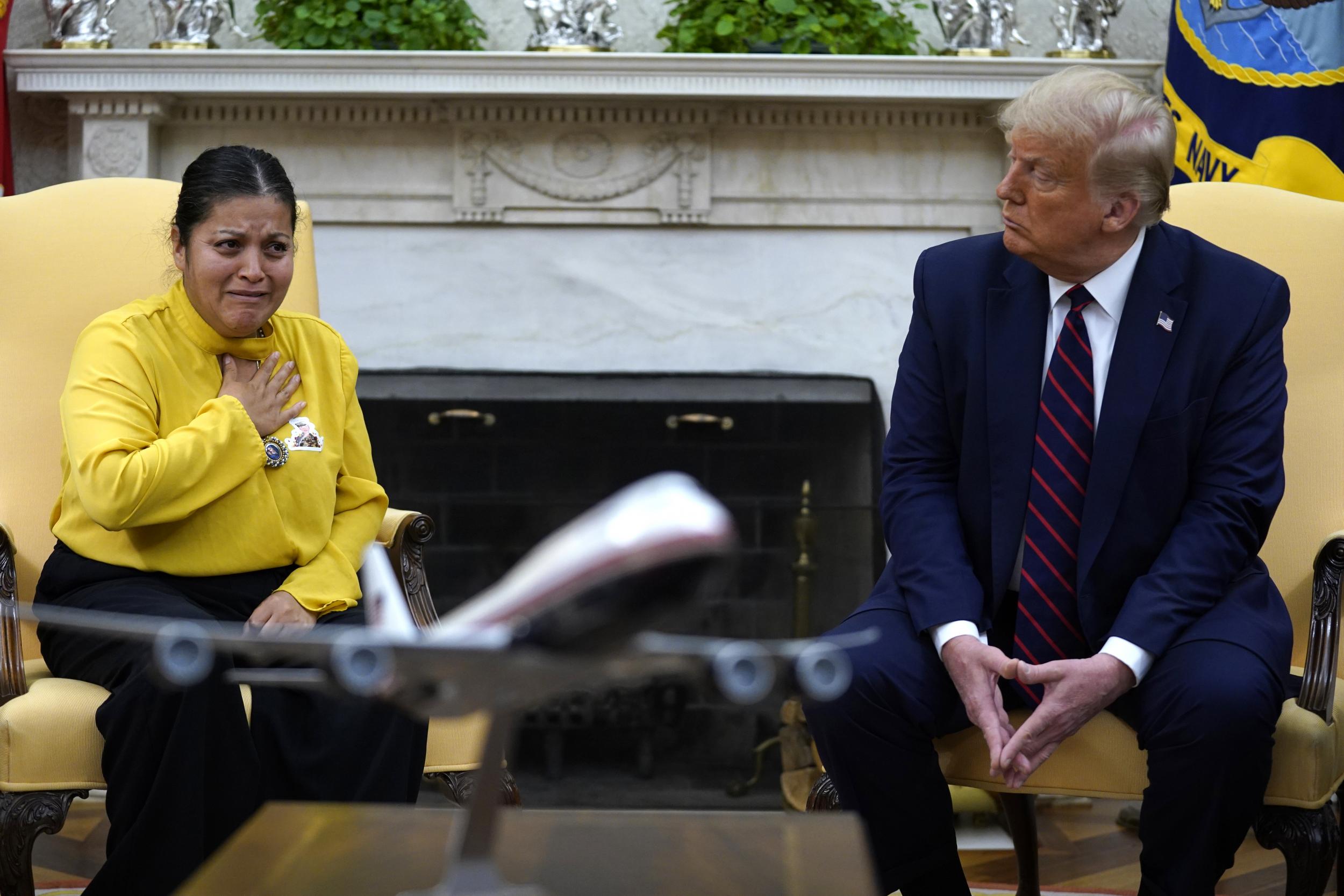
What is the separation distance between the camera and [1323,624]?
1.59 meters

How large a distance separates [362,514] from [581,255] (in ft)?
4.49

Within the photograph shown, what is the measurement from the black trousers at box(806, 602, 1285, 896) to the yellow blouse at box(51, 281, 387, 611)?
71 centimetres

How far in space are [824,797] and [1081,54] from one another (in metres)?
2.03

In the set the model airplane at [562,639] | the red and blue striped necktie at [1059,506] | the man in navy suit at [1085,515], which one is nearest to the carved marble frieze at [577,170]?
the man in navy suit at [1085,515]

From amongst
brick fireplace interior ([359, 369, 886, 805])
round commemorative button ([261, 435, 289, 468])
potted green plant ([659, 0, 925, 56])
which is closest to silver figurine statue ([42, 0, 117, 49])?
brick fireplace interior ([359, 369, 886, 805])

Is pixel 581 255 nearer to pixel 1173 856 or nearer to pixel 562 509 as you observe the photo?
pixel 562 509

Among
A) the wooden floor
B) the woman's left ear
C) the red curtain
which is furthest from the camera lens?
the red curtain

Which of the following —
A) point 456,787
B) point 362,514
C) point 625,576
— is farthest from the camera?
point 362,514

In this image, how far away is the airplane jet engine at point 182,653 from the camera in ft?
2.42

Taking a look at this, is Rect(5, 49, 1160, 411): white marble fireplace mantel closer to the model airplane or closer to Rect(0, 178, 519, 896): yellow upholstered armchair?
Rect(0, 178, 519, 896): yellow upholstered armchair

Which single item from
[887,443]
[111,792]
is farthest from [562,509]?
[111,792]

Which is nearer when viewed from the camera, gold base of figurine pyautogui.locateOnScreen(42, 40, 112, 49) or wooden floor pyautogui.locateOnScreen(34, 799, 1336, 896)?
wooden floor pyautogui.locateOnScreen(34, 799, 1336, 896)

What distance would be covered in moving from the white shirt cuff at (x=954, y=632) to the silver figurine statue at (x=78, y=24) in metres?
2.35

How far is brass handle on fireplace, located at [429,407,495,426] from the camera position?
9.89 feet
